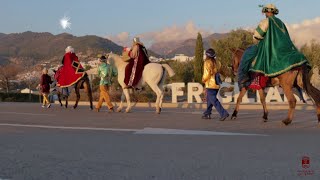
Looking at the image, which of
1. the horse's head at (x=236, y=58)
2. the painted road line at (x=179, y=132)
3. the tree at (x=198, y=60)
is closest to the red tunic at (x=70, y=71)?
the horse's head at (x=236, y=58)

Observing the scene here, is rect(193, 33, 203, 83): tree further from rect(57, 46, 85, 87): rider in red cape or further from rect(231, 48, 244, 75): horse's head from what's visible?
rect(231, 48, 244, 75): horse's head

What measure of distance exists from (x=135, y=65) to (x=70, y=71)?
399 cm

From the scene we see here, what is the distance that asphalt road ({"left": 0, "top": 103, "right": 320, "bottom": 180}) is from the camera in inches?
206

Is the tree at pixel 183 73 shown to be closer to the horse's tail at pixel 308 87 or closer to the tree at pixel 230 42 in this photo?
the tree at pixel 230 42

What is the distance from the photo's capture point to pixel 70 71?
1850 centimetres

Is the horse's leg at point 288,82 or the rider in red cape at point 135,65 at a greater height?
the rider in red cape at point 135,65

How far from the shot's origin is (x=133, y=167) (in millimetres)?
5613

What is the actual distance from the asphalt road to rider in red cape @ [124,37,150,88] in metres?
5.68

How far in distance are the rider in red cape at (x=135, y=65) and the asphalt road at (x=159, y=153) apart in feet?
18.6

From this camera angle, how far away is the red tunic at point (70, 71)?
60.3 ft

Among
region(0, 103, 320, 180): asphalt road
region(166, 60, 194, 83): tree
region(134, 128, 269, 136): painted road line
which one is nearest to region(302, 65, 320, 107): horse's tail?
region(0, 103, 320, 180): asphalt road
